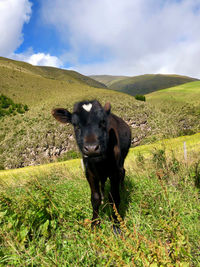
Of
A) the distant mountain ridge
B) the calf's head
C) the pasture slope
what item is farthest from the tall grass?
the distant mountain ridge

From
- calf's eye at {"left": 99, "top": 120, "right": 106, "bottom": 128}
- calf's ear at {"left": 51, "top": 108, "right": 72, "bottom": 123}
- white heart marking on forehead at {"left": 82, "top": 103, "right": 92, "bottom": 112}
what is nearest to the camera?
calf's eye at {"left": 99, "top": 120, "right": 106, "bottom": 128}

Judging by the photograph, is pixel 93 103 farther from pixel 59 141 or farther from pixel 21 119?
pixel 21 119

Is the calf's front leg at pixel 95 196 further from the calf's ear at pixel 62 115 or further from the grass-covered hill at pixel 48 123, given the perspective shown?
the grass-covered hill at pixel 48 123

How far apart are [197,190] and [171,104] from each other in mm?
61281

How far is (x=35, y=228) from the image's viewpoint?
3211 millimetres

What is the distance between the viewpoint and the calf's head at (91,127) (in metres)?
3.04

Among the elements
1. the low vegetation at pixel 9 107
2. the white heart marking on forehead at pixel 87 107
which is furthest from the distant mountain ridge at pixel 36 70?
the white heart marking on forehead at pixel 87 107

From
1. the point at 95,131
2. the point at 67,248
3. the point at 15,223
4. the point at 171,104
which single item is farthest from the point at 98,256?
the point at 171,104

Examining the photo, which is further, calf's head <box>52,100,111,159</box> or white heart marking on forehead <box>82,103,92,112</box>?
white heart marking on forehead <box>82,103,92,112</box>

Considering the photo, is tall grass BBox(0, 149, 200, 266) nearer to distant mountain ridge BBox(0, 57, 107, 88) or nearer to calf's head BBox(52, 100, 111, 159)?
calf's head BBox(52, 100, 111, 159)

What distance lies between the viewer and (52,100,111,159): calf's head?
9.97 ft

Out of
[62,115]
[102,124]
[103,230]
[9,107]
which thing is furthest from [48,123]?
[103,230]

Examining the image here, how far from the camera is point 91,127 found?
332 centimetres

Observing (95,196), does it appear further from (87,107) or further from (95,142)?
(87,107)
